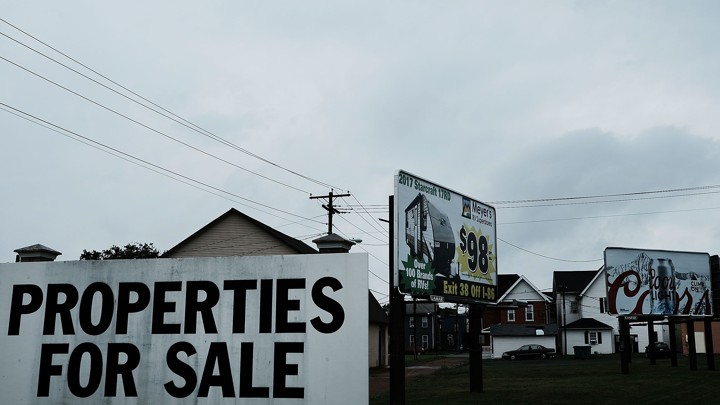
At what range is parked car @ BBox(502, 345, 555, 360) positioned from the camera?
66.1 metres

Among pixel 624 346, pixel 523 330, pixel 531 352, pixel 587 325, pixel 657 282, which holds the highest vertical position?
pixel 657 282

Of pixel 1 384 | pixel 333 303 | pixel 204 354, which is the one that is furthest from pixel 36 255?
pixel 333 303

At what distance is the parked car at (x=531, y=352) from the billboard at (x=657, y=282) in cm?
→ 3152

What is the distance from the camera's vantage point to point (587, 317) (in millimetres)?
77938

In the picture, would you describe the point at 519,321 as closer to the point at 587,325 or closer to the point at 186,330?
the point at 587,325

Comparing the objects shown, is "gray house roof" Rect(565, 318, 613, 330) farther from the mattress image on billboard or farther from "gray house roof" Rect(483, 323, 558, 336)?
the mattress image on billboard

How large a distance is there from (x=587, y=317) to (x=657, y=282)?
4539 cm

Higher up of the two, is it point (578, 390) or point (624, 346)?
point (624, 346)

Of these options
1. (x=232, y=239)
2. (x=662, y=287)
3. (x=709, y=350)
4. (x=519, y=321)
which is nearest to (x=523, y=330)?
(x=519, y=321)

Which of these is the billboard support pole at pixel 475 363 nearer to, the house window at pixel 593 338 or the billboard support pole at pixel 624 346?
the billboard support pole at pixel 624 346

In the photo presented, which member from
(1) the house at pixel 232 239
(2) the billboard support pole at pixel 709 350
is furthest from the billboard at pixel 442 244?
(1) the house at pixel 232 239

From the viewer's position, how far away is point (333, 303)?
11.3 metres

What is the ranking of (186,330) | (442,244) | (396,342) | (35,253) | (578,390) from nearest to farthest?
(186,330) → (35,253) → (396,342) → (442,244) → (578,390)

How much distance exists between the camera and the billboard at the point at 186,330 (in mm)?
11227
